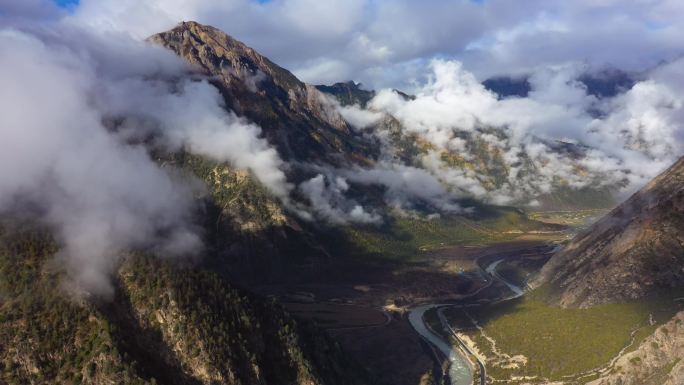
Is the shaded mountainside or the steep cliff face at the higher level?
the shaded mountainside

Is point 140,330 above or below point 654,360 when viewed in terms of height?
above

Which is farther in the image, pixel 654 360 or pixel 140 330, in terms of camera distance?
pixel 654 360

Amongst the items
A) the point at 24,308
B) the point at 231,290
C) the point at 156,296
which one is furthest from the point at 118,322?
the point at 231,290

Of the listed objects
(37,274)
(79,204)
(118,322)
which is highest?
(79,204)

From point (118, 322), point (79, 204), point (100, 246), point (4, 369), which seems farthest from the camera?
point (79, 204)

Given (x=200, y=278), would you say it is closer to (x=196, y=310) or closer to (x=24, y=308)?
(x=196, y=310)

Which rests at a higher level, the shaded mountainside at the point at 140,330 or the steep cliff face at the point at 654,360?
the shaded mountainside at the point at 140,330

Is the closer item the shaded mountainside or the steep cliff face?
the shaded mountainside

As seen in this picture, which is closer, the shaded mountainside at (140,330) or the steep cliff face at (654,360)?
the shaded mountainside at (140,330)
